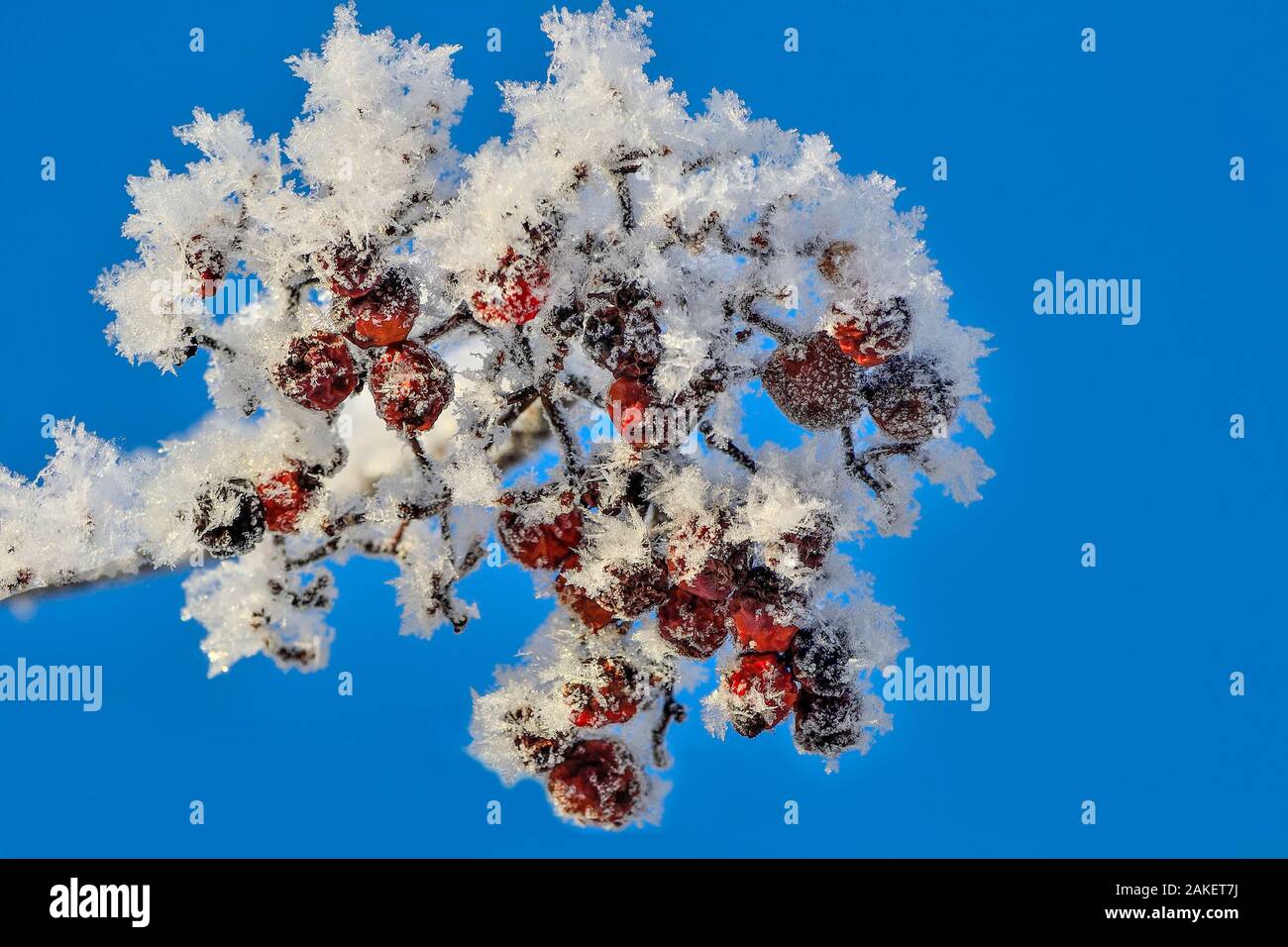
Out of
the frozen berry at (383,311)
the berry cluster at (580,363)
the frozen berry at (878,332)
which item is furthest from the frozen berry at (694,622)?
the frozen berry at (383,311)

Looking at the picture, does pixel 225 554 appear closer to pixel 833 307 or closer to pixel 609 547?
pixel 609 547

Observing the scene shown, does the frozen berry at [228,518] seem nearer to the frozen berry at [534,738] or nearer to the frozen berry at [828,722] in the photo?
the frozen berry at [534,738]

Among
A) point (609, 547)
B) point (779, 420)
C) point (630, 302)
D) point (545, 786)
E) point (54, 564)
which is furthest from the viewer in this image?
point (779, 420)

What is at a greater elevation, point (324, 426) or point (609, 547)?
point (324, 426)

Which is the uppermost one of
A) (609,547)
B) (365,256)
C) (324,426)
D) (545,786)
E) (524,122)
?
(524,122)

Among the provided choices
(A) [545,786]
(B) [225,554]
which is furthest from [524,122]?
(A) [545,786]
